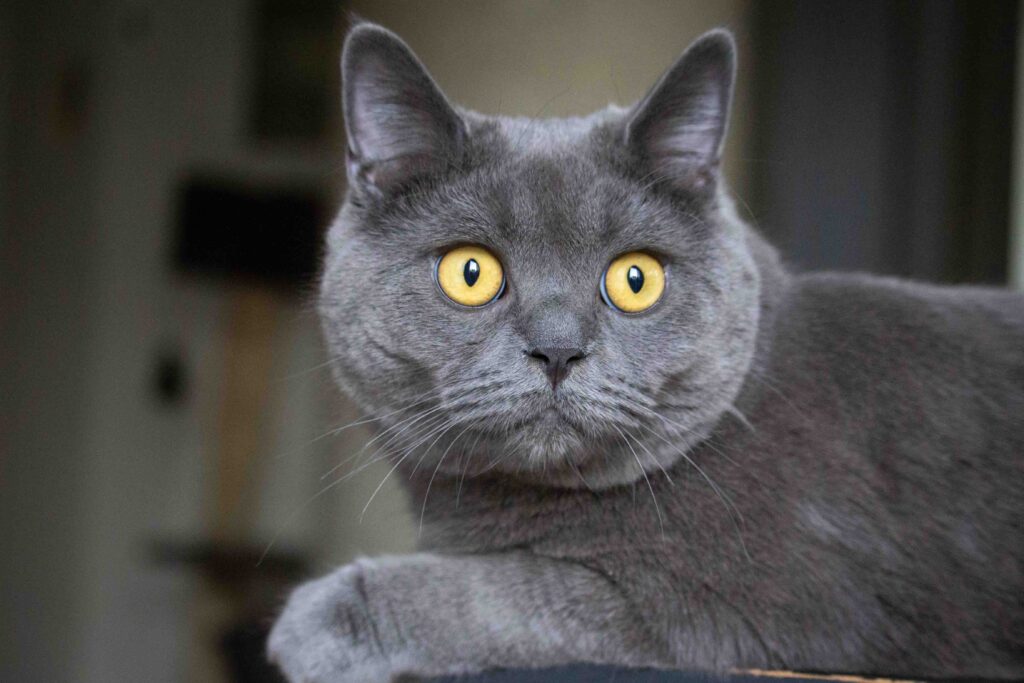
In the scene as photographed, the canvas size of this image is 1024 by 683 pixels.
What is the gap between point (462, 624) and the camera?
981mm

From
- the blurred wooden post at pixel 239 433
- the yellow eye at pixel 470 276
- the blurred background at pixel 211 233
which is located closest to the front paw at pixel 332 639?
the yellow eye at pixel 470 276

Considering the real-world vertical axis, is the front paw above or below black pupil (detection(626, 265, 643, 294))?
below

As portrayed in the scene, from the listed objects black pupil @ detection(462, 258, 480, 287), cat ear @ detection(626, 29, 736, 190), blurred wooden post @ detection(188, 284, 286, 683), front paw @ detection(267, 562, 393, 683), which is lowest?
blurred wooden post @ detection(188, 284, 286, 683)

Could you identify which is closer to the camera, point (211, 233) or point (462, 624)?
point (462, 624)

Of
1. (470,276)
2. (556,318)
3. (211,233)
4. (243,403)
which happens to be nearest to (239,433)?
(243,403)

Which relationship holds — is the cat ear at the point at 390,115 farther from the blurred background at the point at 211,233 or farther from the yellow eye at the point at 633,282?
the blurred background at the point at 211,233

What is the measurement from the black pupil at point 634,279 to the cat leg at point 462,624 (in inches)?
12.1

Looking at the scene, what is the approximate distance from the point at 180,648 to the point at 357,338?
8.97ft

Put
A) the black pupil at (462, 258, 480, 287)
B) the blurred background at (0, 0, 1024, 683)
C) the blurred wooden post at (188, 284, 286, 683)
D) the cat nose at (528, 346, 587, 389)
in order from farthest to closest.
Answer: the blurred wooden post at (188, 284, 286, 683)
the blurred background at (0, 0, 1024, 683)
the black pupil at (462, 258, 480, 287)
the cat nose at (528, 346, 587, 389)

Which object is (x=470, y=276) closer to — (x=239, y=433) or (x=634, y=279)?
(x=634, y=279)

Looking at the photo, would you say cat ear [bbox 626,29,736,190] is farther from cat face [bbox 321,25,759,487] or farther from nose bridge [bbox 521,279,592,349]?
nose bridge [bbox 521,279,592,349]

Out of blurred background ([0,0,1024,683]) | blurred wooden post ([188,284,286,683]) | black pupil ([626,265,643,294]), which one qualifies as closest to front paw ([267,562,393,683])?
black pupil ([626,265,643,294])

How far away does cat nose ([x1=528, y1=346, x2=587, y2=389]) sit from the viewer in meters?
0.91

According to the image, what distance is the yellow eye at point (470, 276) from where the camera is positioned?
3.30 ft
